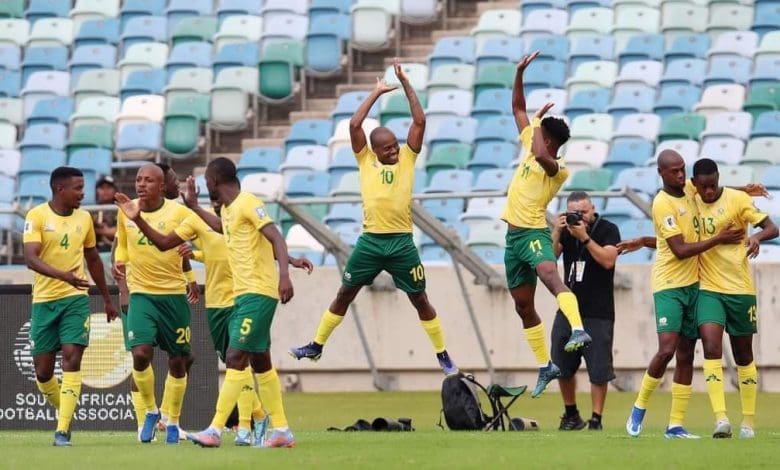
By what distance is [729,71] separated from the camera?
92.9ft

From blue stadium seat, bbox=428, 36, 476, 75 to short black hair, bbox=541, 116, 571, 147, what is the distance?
1443 centimetres

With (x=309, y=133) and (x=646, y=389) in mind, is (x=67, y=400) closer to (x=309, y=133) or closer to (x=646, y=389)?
(x=646, y=389)

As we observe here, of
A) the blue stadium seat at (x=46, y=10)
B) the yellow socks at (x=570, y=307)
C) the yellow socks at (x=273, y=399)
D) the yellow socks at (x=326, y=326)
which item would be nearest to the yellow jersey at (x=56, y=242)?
the yellow socks at (x=326, y=326)

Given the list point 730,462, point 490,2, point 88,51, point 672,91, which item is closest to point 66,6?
point 88,51

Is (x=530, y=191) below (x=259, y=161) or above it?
below

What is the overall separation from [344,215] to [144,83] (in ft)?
27.8

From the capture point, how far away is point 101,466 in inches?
496

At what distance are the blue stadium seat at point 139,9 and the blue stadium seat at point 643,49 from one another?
32.0 ft

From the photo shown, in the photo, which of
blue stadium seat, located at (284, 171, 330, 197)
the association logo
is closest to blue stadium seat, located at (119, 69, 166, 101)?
blue stadium seat, located at (284, 171, 330, 197)

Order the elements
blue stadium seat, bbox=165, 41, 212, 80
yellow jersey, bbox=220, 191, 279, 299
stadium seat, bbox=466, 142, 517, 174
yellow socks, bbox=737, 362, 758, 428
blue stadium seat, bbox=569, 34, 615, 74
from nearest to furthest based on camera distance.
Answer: yellow jersey, bbox=220, 191, 279, 299 → yellow socks, bbox=737, 362, 758, 428 → stadium seat, bbox=466, 142, 517, 174 → blue stadium seat, bbox=569, 34, 615, 74 → blue stadium seat, bbox=165, 41, 212, 80

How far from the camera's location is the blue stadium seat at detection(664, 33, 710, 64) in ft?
96.3

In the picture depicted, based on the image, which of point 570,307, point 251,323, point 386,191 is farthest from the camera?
point 386,191

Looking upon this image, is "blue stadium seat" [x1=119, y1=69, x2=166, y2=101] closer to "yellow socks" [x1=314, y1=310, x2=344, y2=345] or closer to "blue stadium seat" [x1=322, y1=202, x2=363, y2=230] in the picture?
"blue stadium seat" [x1=322, y1=202, x2=363, y2=230]

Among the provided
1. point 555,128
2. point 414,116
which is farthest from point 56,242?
point 555,128
